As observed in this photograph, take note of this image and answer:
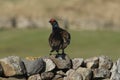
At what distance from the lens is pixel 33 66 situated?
1111cm

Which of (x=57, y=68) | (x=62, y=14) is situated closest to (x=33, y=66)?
(x=57, y=68)

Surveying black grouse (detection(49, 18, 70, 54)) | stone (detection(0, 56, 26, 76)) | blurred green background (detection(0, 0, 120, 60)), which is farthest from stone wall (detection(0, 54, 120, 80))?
blurred green background (detection(0, 0, 120, 60))

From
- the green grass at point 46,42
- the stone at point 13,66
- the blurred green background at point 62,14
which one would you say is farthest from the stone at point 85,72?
the blurred green background at point 62,14

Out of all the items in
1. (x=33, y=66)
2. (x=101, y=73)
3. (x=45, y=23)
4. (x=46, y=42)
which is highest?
(x=33, y=66)

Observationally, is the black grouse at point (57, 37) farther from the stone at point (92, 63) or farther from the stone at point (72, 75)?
the stone at point (92, 63)

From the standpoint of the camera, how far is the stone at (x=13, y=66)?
35.9 feet

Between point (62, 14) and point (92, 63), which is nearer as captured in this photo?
point (92, 63)

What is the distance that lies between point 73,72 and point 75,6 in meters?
54.4

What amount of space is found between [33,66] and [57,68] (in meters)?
0.70

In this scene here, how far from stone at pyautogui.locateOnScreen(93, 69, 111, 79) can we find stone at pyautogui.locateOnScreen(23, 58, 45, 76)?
123cm

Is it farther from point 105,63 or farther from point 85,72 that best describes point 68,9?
point 85,72

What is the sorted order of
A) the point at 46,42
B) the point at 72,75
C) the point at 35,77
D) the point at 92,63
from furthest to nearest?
1. the point at 46,42
2. the point at 92,63
3. the point at 72,75
4. the point at 35,77

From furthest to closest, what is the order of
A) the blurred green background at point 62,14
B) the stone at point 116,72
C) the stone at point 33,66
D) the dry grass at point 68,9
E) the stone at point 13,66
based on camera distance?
the dry grass at point 68,9 < the blurred green background at point 62,14 < the stone at point 116,72 < the stone at point 33,66 < the stone at point 13,66

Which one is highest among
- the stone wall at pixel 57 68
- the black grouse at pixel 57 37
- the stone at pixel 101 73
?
the black grouse at pixel 57 37
